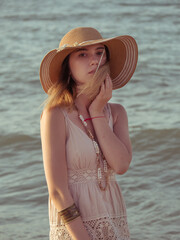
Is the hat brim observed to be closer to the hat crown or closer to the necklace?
the hat crown

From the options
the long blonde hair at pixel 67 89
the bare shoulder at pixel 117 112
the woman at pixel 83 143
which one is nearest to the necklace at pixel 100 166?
the woman at pixel 83 143

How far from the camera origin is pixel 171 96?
901cm

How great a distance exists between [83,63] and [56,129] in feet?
1.25

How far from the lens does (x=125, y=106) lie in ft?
27.6

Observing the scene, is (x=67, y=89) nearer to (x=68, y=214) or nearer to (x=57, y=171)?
(x=57, y=171)

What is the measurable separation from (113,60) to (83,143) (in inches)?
22.0

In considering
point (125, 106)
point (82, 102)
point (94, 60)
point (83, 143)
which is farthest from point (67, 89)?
point (125, 106)

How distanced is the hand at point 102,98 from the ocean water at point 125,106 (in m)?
1.86

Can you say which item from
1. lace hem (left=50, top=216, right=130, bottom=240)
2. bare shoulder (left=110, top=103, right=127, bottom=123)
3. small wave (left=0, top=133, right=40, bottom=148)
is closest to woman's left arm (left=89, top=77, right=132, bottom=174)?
bare shoulder (left=110, top=103, right=127, bottom=123)

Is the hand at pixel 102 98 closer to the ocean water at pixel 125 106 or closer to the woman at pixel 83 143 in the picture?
the woman at pixel 83 143

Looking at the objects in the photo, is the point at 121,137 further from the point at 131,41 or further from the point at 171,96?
the point at 171,96

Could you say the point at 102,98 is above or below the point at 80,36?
below

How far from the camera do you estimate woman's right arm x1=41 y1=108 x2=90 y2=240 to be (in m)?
2.39

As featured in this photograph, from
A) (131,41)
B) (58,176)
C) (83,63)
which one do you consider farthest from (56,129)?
(131,41)
